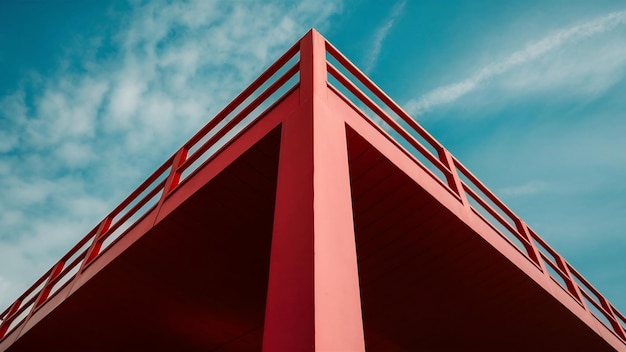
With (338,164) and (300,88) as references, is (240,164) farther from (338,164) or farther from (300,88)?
(338,164)

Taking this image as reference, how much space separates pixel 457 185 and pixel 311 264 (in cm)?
311

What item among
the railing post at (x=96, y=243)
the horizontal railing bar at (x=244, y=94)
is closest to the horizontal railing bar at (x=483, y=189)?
the horizontal railing bar at (x=244, y=94)

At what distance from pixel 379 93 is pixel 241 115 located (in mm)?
1438

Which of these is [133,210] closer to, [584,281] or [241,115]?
[241,115]

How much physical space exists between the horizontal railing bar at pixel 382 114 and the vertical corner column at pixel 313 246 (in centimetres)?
69

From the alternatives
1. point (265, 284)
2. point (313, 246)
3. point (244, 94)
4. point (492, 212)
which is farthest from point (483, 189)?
point (313, 246)

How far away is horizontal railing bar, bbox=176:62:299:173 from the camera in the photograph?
383cm

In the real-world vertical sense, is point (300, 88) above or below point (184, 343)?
above

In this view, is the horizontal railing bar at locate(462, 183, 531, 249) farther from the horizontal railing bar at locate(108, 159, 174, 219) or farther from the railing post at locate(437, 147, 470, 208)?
the horizontal railing bar at locate(108, 159, 174, 219)

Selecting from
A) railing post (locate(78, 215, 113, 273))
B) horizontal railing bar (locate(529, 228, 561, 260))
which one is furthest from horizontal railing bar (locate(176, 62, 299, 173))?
horizontal railing bar (locate(529, 228, 561, 260))

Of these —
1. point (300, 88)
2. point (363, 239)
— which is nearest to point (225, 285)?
point (363, 239)

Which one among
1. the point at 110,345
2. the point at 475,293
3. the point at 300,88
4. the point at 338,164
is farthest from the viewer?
the point at 110,345

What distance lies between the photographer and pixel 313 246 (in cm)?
209

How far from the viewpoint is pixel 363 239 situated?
4.42 meters
